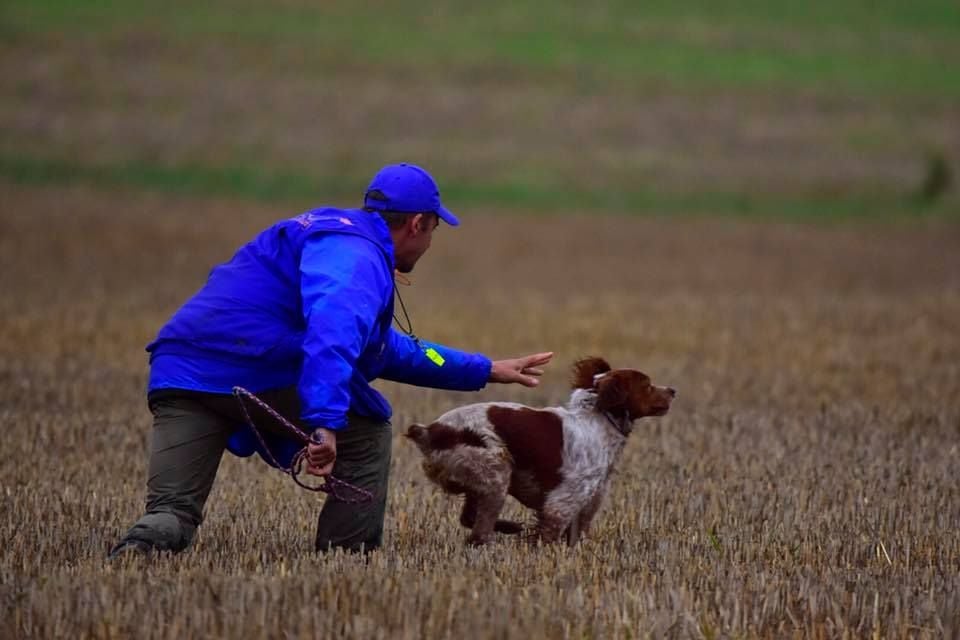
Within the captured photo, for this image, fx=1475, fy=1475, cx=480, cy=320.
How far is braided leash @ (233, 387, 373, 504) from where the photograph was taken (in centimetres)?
569

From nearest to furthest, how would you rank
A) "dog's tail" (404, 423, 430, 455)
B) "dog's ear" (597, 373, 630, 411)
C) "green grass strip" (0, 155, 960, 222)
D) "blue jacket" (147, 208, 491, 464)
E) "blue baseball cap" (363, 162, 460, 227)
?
"blue jacket" (147, 208, 491, 464)
"blue baseball cap" (363, 162, 460, 227)
"dog's tail" (404, 423, 430, 455)
"dog's ear" (597, 373, 630, 411)
"green grass strip" (0, 155, 960, 222)

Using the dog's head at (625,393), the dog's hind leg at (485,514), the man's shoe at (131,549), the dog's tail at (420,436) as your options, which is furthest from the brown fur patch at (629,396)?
the man's shoe at (131,549)

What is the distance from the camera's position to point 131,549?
571cm

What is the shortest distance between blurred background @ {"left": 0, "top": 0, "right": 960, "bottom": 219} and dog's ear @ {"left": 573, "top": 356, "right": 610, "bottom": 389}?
80.3ft

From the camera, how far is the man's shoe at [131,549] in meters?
5.70

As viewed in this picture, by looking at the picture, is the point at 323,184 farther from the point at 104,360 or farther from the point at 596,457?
the point at 596,457

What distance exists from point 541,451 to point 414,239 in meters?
1.12

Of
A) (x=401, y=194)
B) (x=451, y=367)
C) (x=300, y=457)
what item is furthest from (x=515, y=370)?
(x=300, y=457)

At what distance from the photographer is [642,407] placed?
21.5ft

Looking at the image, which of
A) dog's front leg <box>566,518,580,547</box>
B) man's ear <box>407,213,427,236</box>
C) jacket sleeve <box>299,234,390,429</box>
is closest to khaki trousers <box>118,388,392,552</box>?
jacket sleeve <box>299,234,390,429</box>

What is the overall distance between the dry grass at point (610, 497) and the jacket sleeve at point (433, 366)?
29.1 inches

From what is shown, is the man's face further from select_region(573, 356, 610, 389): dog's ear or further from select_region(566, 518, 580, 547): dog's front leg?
select_region(566, 518, 580, 547): dog's front leg

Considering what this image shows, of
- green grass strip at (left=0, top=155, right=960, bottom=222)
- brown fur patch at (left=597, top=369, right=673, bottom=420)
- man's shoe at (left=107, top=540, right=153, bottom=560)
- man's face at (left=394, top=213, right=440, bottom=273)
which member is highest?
green grass strip at (left=0, top=155, right=960, bottom=222)

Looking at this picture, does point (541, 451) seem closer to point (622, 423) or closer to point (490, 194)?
point (622, 423)
